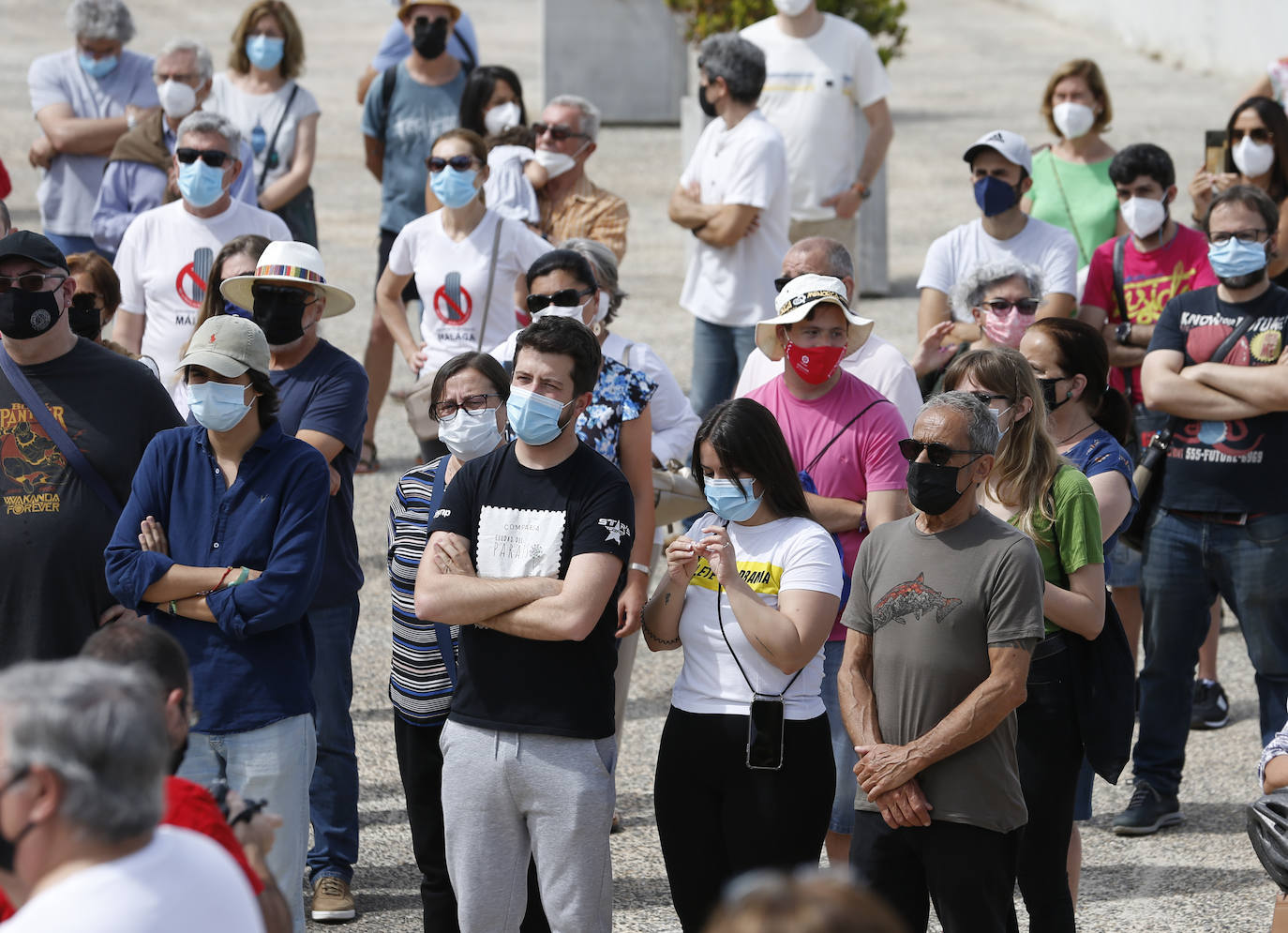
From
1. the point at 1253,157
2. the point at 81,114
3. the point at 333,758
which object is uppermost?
the point at 81,114

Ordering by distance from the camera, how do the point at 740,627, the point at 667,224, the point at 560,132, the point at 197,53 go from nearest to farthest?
the point at 740,627
the point at 560,132
the point at 197,53
the point at 667,224

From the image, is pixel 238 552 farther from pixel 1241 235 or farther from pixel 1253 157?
pixel 1253 157

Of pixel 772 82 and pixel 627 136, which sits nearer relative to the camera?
pixel 772 82

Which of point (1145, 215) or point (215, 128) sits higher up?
point (215, 128)

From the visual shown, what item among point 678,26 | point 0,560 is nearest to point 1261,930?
point 0,560

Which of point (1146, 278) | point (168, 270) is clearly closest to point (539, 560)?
point (168, 270)

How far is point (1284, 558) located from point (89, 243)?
661cm

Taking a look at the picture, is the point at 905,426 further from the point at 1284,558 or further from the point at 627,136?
the point at 627,136

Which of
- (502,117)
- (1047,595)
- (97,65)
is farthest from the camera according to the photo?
(97,65)

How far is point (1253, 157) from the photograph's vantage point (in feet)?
24.8

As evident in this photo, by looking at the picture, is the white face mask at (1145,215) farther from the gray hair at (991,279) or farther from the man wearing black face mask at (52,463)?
the man wearing black face mask at (52,463)

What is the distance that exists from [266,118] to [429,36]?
3.54 feet

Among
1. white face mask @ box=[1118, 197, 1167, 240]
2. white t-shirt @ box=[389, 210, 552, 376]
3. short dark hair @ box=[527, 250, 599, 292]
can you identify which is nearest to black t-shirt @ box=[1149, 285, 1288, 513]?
white face mask @ box=[1118, 197, 1167, 240]

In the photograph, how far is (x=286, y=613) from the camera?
4.40 meters
